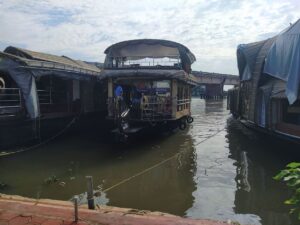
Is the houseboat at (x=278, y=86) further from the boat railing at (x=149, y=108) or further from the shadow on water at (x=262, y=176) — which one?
the boat railing at (x=149, y=108)

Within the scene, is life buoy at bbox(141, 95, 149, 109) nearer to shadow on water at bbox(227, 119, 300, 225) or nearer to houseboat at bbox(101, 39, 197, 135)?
houseboat at bbox(101, 39, 197, 135)

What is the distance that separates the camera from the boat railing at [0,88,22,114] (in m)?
12.2

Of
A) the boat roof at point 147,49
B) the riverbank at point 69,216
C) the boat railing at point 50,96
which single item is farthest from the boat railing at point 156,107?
the riverbank at point 69,216

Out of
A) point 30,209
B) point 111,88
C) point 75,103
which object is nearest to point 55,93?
point 75,103

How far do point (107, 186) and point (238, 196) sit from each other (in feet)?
10.4

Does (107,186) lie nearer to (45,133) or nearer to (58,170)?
(58,170)

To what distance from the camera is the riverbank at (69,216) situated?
5.06m

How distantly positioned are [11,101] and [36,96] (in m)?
0.86

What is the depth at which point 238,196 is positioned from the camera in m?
8.56

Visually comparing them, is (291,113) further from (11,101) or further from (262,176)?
(11,101)

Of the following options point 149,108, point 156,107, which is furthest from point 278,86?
point 149,108

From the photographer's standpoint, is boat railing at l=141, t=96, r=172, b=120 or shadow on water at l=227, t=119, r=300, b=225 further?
boat railing at l=141, t=96, r=172, b=120

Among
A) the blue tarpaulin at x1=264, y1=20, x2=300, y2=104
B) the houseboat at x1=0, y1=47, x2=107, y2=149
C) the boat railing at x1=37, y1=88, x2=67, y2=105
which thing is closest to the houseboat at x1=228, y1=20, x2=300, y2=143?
the blue tarpaulin at x1=264, y1=20, x2=300, y2=104

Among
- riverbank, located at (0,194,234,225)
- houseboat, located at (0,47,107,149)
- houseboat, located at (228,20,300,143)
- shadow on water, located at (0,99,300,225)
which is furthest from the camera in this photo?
houseboat, located at (0,47,107,149)
